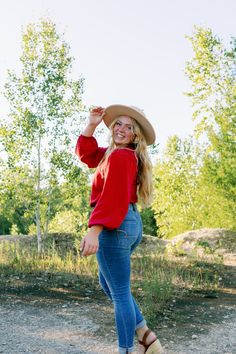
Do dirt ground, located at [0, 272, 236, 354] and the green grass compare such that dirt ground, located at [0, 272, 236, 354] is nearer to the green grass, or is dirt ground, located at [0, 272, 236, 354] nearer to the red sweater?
the green grass

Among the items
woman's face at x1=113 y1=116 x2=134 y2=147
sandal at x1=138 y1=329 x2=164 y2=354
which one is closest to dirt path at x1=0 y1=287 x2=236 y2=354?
sandal at x1=138 y1=329 x2=164 y2=354

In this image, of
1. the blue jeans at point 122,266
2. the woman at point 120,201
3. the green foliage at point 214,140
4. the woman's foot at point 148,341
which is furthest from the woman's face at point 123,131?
the green foliage at point 214,140

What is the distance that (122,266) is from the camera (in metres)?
2.85

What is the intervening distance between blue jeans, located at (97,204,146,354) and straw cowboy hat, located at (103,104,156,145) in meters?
0.52

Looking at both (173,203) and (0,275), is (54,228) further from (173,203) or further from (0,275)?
(0,275)

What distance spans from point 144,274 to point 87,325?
2.71m

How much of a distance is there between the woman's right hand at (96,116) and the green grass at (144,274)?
2.43 m

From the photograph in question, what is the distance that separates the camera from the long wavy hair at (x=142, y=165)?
3.05 metres

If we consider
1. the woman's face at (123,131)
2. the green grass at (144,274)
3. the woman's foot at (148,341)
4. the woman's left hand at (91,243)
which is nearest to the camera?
the woman's left hand at (91,243)

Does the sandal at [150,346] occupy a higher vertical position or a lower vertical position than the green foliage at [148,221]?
lower

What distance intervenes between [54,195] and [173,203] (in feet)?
44.4

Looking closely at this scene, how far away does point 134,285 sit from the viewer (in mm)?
6152

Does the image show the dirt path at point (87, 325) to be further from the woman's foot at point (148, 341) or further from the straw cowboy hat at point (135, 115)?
the straw cowboy hat at point (135, 115)

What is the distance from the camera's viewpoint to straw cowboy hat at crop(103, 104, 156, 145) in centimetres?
309
